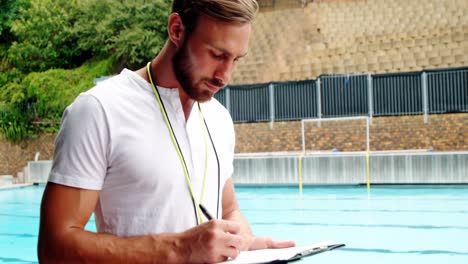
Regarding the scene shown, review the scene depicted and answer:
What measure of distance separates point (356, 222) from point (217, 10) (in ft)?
26.6

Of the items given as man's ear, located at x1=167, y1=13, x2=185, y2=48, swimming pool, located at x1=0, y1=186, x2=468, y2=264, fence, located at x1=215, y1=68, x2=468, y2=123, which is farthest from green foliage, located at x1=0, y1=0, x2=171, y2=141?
man's ear, located at x1=167, y1=13, x2=185, y2=48

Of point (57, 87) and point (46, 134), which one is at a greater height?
point (57, 87)

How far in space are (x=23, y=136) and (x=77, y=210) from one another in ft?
71.1

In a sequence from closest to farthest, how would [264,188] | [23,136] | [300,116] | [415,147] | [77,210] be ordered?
[77,210] < [264,188] < [415,147] < [300,116] < [23,136]

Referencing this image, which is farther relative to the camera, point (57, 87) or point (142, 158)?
point (57, 87)

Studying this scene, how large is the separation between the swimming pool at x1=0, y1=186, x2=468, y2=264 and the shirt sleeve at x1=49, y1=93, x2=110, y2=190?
5.24 m

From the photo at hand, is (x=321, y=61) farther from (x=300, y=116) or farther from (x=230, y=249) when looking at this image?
(x=230, y=249)

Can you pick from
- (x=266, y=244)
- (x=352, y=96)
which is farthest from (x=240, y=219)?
(x=352, y=96)

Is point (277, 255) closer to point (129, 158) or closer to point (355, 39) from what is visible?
point (129, 158)

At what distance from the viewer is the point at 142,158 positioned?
62.6 inches

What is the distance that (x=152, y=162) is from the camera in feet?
5.24

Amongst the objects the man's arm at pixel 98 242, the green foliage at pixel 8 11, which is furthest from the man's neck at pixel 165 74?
the green foliage at pixel 8 11

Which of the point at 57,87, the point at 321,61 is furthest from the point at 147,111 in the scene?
the point at 57,87

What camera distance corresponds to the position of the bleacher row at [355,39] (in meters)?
19.1
